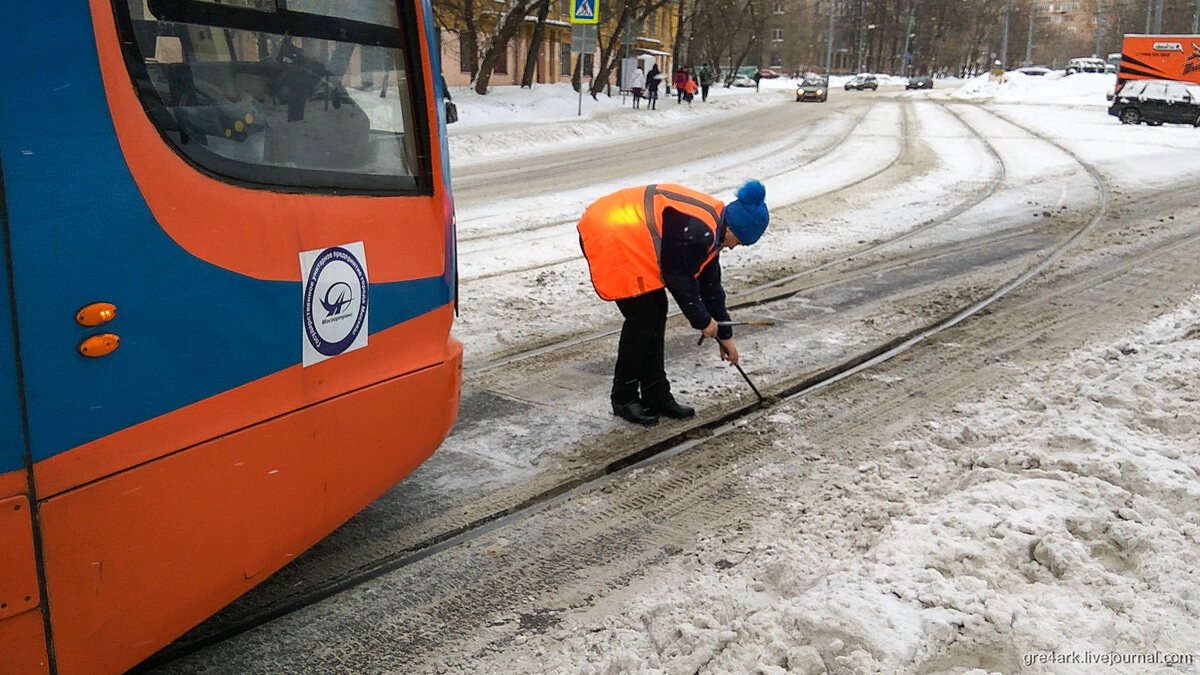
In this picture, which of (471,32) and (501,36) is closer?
(501,36)

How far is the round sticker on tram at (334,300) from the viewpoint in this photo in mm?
2938

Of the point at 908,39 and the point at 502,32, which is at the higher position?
the point at 908,39

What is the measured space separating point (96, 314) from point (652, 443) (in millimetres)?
3242

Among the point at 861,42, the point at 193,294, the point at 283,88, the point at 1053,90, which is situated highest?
the point at 861,42

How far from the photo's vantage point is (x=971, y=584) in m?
3.35

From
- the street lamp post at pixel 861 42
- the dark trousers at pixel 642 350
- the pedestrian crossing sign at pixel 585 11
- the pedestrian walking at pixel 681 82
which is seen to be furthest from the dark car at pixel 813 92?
the street lamp post at pixel 861 42

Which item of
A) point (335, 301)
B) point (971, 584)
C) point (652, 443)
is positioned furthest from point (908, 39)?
point (335, 301)

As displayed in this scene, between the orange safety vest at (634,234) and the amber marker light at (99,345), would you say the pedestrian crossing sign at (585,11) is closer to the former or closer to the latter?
the orange safety vest at (634,234)

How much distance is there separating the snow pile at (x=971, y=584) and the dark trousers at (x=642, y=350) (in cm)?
101

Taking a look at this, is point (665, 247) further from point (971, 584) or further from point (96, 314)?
point (96, 314)

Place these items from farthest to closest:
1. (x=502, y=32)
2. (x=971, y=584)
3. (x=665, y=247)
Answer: (x=502, y=32) → (x=665, y=247) → (x=971, y=584)

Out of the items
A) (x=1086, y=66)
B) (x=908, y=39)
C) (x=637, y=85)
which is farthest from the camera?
(x=908, y=39)

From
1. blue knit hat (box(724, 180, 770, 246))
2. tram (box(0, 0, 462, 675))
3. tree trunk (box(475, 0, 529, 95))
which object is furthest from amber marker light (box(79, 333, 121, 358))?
tree trunk (box(475, 0, 529, 95))

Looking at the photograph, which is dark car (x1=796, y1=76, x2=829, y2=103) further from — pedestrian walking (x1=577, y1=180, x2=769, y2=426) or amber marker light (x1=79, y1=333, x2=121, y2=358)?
amber marker light (x1=79, y1=333, x2=121, y2=358)
